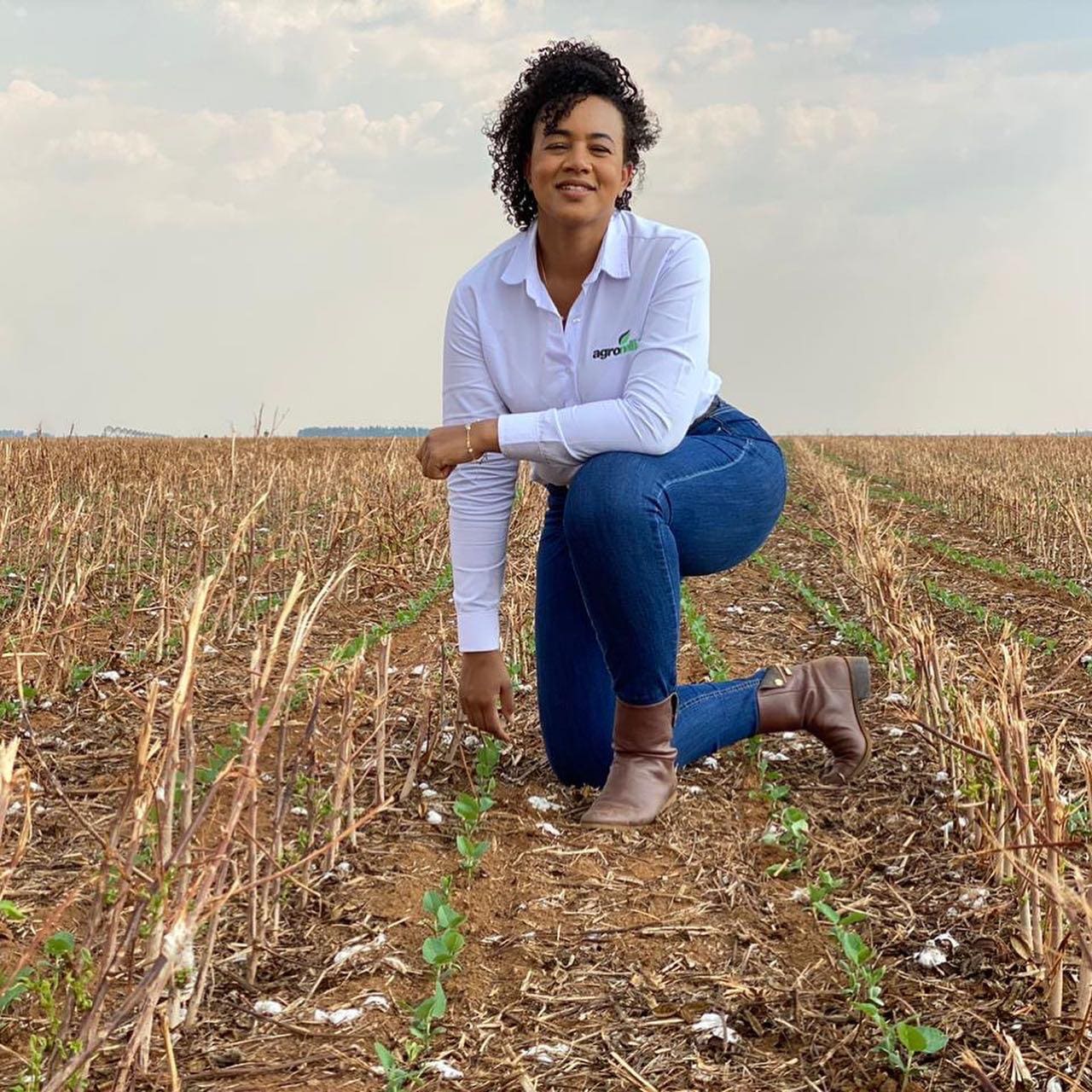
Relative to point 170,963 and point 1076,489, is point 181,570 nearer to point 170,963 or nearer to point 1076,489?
point 170,963

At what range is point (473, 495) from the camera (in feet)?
11.6

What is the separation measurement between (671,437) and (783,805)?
117cm

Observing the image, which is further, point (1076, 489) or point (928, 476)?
point (928, 476)

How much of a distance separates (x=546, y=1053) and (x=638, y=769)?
113cm

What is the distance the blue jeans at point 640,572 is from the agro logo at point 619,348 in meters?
0.30

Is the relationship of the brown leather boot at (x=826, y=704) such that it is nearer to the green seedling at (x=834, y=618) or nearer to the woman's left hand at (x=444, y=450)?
the green seedling at (x=834, y=618)

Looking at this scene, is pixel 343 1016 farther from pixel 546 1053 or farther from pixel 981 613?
pixel 981 613

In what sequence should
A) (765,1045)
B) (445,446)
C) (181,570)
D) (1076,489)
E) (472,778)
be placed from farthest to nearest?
(1076,489) → (181,570) → (472,778) → (445,446) → (765,1045)

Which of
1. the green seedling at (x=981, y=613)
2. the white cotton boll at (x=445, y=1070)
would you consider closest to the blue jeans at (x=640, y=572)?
the white cotton boll at (x=445, y=1070)

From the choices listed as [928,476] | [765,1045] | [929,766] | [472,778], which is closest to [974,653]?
[929,766]

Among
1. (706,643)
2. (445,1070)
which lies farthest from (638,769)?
(706,643)

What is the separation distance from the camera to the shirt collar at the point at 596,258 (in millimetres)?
3445

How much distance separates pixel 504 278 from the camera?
355cm

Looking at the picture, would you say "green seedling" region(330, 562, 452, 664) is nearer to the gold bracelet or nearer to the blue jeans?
the blue jeans
